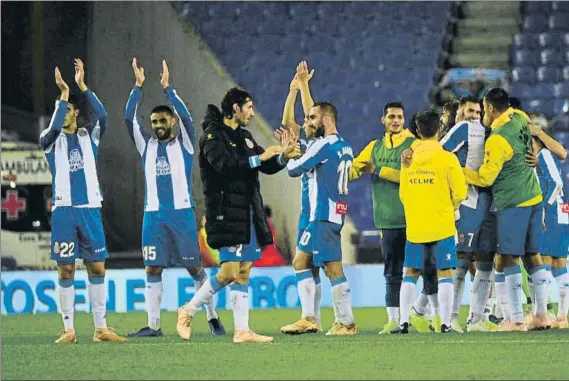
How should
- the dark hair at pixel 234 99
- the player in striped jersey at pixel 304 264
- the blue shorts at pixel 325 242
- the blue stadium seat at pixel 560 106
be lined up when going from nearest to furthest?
the dark hair at pixel 234 99, the blue shorts at pixel 325 242, the player in striped jersey at pixel 304 264, the blue stadium seat at pixel 560 106

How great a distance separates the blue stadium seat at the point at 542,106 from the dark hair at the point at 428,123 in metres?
9.13

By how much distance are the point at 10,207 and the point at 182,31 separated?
12.7ft

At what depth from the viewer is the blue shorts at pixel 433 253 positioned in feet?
31.9

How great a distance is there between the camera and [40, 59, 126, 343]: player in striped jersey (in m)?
9.55

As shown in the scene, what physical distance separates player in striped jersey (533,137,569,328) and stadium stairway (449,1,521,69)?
8.53 meters

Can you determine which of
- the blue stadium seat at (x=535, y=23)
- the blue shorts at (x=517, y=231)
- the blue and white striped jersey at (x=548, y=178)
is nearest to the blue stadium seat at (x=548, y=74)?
the blue stadium seat at (x=535, y=23)

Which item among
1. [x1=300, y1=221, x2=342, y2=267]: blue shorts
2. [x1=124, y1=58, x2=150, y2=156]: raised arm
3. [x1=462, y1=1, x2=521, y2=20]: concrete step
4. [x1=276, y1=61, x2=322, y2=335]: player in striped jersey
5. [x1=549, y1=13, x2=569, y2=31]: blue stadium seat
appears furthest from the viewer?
[x1=462, y1=1, x2=521, y2=20]: concrete step

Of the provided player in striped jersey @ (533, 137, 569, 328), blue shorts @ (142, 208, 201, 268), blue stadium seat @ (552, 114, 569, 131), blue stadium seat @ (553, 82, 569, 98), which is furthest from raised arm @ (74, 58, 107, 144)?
blue stadium seat @ (553, 82, 569, 98)

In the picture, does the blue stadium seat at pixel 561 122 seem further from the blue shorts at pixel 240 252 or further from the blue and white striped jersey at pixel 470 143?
the blue shorts at pixel 240 252

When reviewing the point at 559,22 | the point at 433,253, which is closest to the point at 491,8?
the point at 559,22

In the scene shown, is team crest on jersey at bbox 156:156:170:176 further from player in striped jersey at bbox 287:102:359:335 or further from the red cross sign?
the red cross sign

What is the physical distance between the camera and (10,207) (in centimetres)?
1692

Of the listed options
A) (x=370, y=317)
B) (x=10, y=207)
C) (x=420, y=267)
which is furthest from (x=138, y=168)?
(x=420, y=267)

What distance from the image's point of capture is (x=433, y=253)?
9773mm
